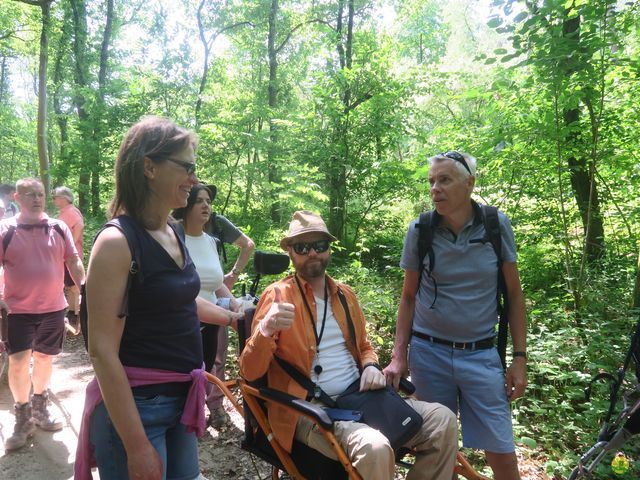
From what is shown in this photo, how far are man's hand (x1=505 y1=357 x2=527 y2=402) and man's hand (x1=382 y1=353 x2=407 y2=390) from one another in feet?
1.95

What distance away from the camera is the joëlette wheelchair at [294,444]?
2094mm

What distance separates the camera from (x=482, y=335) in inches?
95.6

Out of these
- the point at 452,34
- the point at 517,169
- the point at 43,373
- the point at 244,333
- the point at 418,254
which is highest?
the point at 452,34

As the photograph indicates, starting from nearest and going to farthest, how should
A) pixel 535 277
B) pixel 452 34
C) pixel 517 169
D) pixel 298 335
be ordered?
pixel 298 335 → pixel 517 169 → pixel 535 277 → pixel 452 34

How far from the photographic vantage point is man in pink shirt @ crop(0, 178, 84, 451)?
12.1ft

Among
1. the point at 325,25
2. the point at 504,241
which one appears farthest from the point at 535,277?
the point at 325,25

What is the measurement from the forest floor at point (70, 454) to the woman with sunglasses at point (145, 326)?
→ 1.56m

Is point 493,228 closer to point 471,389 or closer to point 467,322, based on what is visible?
point 467,322

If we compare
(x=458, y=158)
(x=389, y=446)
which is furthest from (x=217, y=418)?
(x=458, y=158)

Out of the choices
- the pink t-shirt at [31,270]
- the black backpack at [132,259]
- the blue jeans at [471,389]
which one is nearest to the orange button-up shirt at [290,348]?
the blue jeans at [471,389]

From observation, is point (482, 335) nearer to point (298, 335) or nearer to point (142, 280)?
point (298, 335)

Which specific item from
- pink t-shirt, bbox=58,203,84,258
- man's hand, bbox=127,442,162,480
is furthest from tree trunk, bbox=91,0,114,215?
man's hand, bbox=127,442,162,480

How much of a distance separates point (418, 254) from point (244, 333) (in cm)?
122

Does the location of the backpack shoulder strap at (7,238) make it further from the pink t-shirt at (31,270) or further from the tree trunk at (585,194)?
the tree trunk at (585,194)
